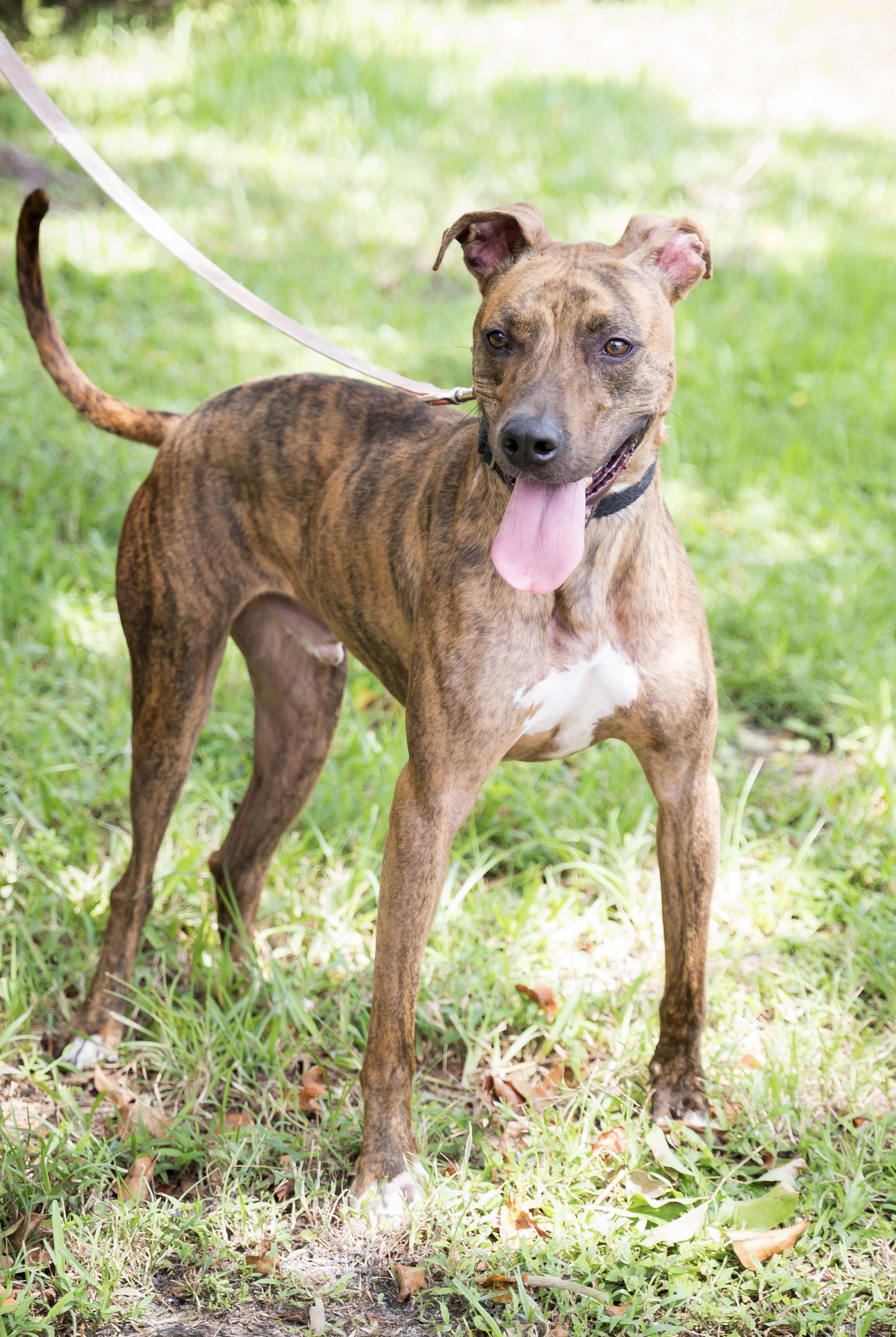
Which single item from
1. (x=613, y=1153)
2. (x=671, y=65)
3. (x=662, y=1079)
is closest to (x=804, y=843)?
(x=662, y=1079)

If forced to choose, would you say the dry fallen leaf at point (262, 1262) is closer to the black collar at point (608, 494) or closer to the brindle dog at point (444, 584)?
the brindle dog at point (444, 584)

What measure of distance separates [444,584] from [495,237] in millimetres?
757

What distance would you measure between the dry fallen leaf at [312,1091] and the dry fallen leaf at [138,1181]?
0.36 m

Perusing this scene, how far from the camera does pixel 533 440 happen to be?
2.21 m

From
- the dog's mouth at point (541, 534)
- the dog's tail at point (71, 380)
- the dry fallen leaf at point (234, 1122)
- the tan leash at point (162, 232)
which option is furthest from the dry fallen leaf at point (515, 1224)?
the dog's tail at point (71, 380)

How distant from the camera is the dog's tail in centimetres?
316

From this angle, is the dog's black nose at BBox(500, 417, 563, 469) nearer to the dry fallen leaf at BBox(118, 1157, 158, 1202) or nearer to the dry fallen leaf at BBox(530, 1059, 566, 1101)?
the dry fallen leaf at BBox(530, 1059, 566, 1101)

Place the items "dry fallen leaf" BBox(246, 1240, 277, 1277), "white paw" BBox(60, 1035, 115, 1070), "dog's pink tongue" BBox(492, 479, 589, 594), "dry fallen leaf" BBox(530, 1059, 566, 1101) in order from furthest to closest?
"white paw" BBox(60, 1035, 115, 1070), "dry fallen leaf" BBox(530, 1059, 566, 1101), "dry fallen leaf" BBox(246, 1240, 277, 1277), "dog's pink tongue" BBox(492, 479, 589, 594)

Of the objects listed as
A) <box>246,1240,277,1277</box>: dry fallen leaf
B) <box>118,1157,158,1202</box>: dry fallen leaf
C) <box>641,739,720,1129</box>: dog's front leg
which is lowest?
<box>246,1240,277,1277</box>: dry fallen leaf

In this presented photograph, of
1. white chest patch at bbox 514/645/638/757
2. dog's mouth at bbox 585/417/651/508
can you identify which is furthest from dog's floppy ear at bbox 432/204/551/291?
white chest patch at bbox 514/645/638/757

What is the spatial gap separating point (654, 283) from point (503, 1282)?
2014 mm

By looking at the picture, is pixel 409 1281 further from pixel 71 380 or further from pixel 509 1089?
pixel 71 380

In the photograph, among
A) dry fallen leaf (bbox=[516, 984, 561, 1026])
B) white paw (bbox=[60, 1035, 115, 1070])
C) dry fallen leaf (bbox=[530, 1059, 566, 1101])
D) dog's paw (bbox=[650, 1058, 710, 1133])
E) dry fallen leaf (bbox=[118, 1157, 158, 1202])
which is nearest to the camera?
dry fallen leaf (bbox=[118, 1157, 158, 1202])

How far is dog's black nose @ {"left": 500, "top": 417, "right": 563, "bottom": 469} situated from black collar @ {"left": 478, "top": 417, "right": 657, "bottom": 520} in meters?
0.21
